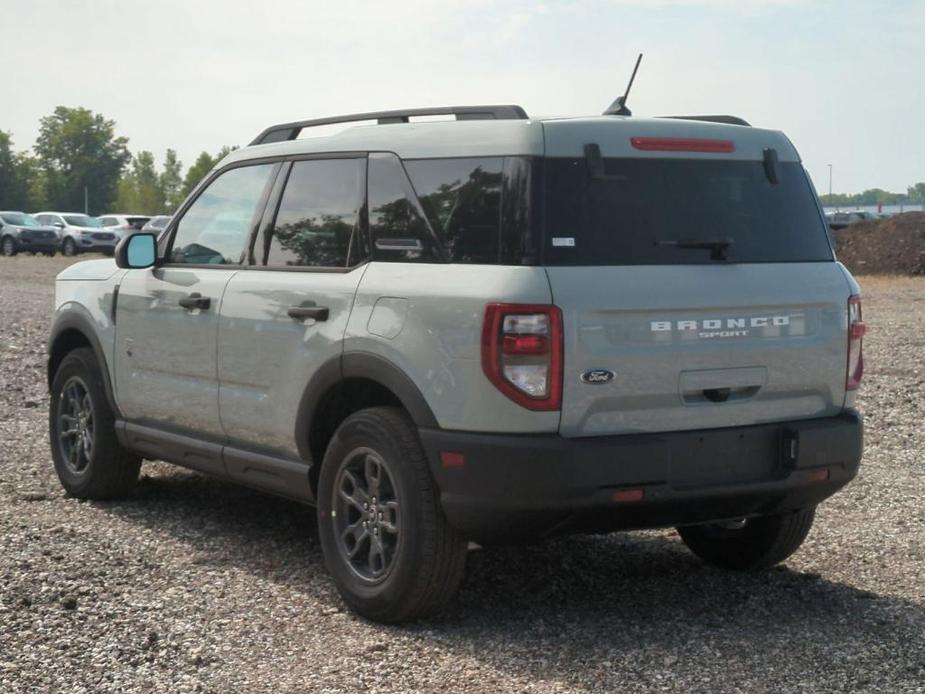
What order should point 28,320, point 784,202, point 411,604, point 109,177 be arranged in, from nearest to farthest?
1. point 411,604
2. point 784,202
3. point 28,320
4. point 109,177

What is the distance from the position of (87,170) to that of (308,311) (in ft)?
515

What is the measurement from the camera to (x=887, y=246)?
41344 mm

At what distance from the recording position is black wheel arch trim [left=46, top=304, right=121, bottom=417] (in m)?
7.70

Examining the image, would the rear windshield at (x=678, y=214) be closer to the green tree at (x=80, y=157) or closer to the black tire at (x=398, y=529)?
the black tire at (x=398, y=529)

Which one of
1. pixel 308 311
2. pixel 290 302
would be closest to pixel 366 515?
pixel 308 311

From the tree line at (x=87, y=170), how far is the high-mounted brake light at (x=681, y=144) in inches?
5741

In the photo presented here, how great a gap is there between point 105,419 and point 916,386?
8198mm

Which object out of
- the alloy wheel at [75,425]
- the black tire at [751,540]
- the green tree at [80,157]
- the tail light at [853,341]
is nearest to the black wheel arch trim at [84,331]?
the alloy wheel at [75,425]

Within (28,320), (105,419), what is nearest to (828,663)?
(105,419)

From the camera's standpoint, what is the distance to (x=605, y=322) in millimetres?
5172

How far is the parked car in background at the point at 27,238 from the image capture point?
165 feet

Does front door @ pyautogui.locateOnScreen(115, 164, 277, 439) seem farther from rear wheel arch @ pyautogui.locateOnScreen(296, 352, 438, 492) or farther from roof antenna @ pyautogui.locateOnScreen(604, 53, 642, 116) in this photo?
roof antenna @ pyautogui.locateOnScreen(604, 53, 642, 116)

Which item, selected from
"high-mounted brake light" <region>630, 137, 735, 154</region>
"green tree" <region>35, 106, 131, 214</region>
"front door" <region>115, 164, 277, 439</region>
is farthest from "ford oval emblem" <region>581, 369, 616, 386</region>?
"green tree" <region>35, 106, 131, 214</region>

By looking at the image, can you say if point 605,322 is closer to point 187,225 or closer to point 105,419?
point 187,225
